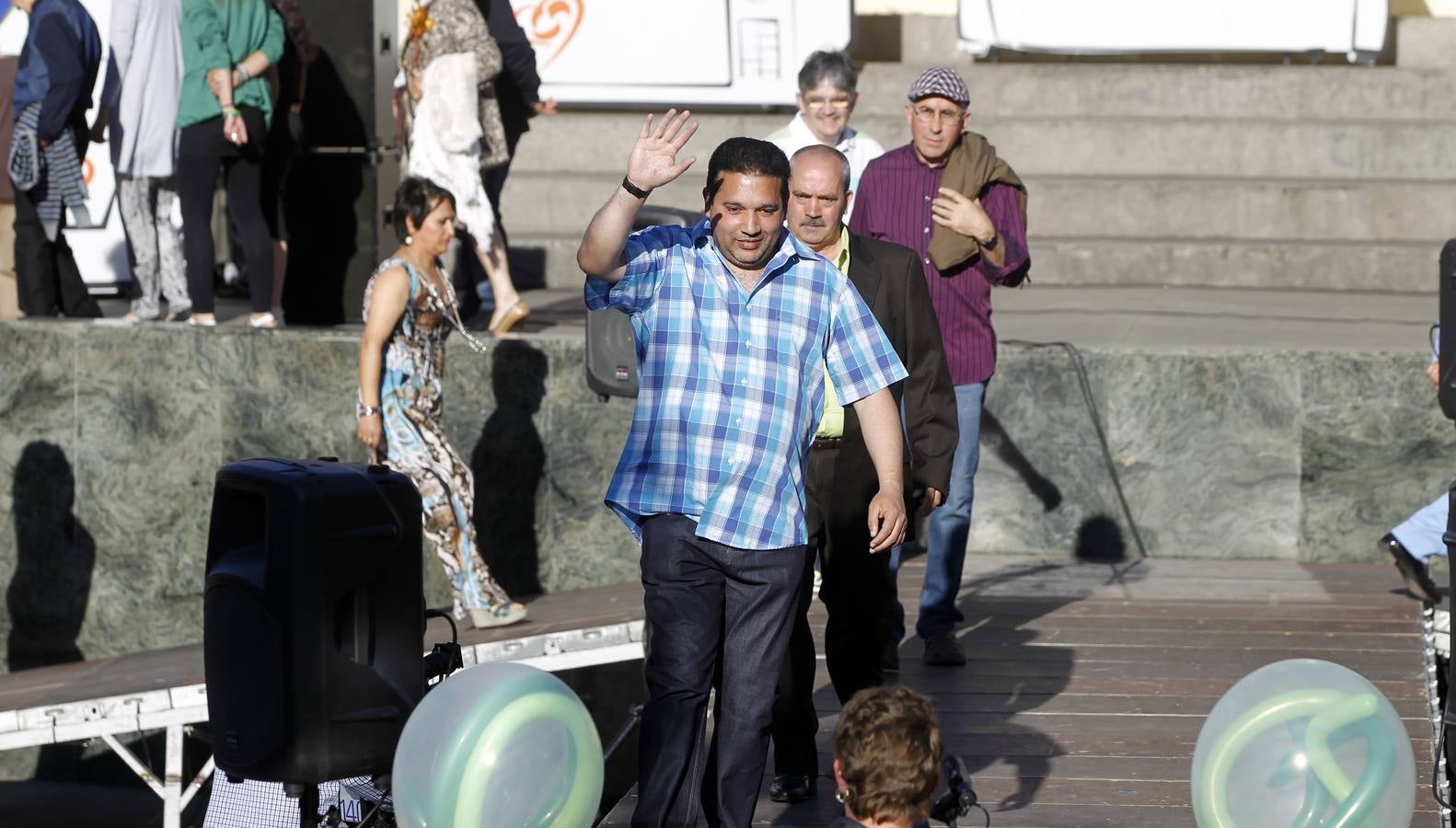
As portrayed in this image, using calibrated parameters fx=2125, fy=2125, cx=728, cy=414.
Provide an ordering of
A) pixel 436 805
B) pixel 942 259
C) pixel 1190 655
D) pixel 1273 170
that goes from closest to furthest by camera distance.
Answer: pixel 436 805
pixel 942 259
pixel 1190 655
pixel 1273 170

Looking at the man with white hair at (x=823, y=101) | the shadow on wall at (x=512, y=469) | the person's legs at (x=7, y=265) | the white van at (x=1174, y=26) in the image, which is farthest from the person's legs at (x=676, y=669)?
the white van at (x=1174, y=26)

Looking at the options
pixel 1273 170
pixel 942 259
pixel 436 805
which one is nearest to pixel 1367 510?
pixel 942 259

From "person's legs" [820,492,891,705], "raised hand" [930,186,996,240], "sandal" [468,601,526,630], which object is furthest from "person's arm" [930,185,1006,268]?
"sandal" [468,601,526,630]

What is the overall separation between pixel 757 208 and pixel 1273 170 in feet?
34.0

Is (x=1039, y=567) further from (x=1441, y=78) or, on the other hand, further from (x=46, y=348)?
(x=1441, y=78)

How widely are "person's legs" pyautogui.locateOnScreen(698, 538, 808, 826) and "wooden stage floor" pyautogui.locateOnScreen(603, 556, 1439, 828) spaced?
0.72 meters

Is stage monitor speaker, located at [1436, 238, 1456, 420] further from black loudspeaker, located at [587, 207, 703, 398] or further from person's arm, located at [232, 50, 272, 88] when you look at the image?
person's arm, located at [232, 50, 272, 88]

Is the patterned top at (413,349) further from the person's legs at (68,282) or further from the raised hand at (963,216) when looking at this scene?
the person's legs at (68,282)

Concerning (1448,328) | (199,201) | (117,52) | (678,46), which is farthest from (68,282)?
(1448,328)

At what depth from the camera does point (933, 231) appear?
7.15 m

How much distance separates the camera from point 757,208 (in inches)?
189

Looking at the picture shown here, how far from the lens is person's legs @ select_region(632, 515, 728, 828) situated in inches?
191

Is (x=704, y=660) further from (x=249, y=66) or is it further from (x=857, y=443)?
(x=249, y=66)

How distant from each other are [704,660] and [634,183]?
111 centimetres
